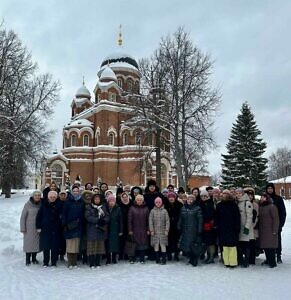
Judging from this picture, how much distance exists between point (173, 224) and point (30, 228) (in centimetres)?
348

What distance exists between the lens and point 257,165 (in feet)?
96.0

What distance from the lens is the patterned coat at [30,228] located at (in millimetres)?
8297

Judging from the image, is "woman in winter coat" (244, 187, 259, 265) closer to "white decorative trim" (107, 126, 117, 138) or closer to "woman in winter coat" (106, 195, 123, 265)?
"woman in winter coat" (106, 195, 123, 265)

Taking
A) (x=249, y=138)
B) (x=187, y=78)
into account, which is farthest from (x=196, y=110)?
(x=249, y=138)

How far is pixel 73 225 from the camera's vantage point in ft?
26.7

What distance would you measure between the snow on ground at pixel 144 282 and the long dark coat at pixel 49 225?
0.52 metres

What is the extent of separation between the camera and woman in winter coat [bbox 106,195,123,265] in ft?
27.8

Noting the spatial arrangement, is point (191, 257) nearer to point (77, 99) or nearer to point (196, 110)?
point (196, 110)

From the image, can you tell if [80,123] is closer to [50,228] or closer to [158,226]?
[50,228]

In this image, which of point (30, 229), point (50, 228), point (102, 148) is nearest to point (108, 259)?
point (50, 228)

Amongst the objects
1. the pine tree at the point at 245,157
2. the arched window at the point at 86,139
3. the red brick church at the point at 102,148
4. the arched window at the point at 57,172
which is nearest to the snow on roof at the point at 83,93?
the red brick church at the point at 102,148

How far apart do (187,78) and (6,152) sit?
12.0 meters

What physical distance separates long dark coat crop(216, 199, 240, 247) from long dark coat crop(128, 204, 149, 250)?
1769 millimetres

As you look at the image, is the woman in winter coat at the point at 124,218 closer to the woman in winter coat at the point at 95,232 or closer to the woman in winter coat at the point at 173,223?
the woman in winter coat at the point at 95,232
